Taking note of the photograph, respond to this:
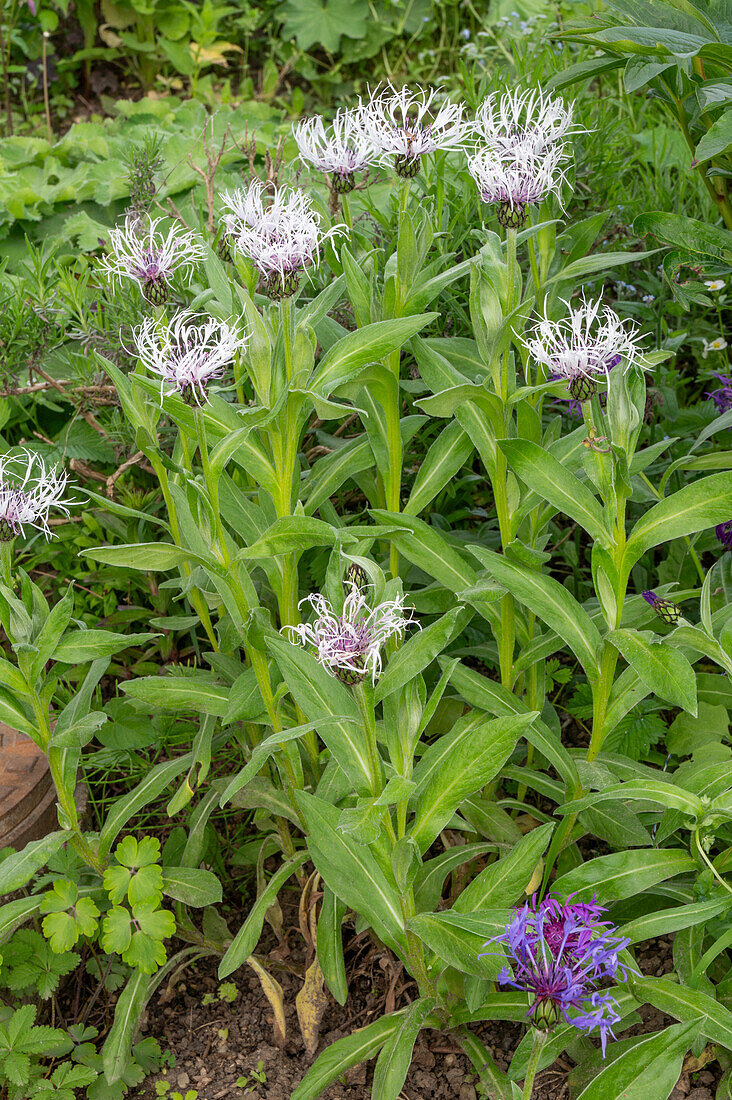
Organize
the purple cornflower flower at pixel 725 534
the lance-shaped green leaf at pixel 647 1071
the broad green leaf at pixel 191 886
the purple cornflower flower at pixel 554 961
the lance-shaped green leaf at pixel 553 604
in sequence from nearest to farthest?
the purple cornflower flower at pixel 554 961, the lance-shaped green leaf at pixel 647 1071, the lance-shaped green leaf at pixel 553 604, the broad green leaf at pixel 191 886, the purple cornflower flower at pixel 725 534

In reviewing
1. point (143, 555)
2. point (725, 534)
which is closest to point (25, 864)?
point (143, 555)

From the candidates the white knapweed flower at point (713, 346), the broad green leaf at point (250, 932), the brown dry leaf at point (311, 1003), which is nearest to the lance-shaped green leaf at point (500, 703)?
the broad green leaf at point (250, 932)

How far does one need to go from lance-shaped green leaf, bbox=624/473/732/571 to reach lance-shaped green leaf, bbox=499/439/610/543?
6 centimetres

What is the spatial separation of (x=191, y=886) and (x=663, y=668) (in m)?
0.98

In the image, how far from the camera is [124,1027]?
1861 millimetres

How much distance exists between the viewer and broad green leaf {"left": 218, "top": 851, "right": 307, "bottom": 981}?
5.89 ft

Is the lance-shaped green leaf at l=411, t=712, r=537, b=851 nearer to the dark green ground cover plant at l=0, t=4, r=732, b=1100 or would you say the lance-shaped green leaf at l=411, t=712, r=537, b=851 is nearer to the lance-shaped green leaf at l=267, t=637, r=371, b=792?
the dark green ground cover plant at l=0, t=4, r=732, b=1100

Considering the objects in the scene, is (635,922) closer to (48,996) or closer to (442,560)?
(442,560)

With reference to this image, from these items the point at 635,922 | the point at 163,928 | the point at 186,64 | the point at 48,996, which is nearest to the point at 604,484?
the point at 635,922

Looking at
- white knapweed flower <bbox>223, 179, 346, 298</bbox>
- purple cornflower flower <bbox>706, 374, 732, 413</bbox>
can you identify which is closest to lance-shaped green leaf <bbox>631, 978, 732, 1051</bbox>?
white knapweed flower <bbox>223, 179, 346, 298</bbox>

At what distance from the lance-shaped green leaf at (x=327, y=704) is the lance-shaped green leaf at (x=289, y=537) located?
16 cm

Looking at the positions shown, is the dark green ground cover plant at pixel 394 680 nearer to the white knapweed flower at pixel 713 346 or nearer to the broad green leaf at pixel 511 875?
the broad green leaf at pixel 511 875

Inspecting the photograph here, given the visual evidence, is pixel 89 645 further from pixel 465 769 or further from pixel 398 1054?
pixel 398 1054

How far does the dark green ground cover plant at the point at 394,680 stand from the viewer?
5.05 ft
